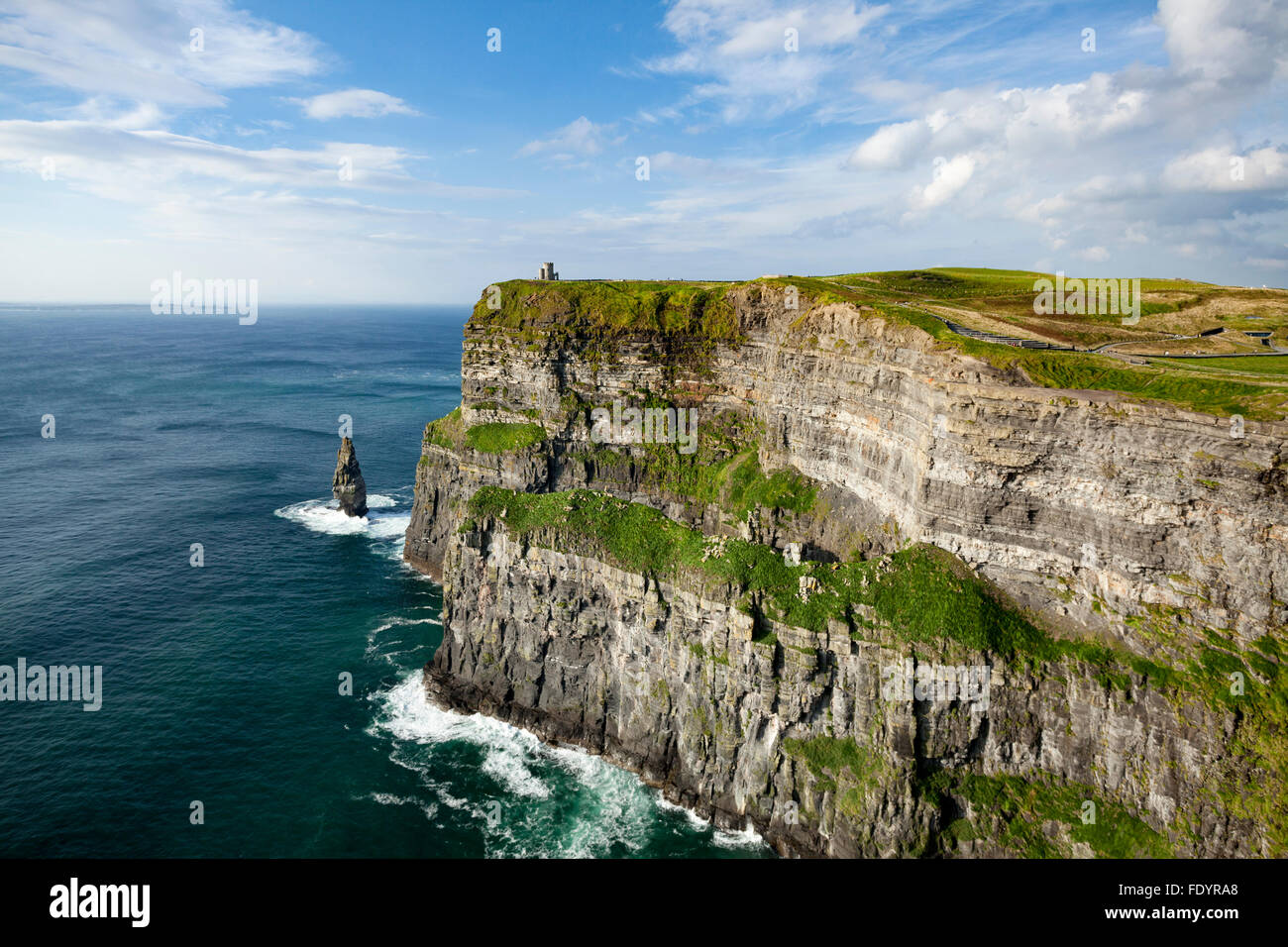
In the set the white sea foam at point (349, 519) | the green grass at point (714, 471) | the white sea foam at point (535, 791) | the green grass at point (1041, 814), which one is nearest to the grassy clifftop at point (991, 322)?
the green grass at point (714, 471)

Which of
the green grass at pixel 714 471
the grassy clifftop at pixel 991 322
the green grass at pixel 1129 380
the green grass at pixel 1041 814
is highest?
the grassy clifftop at pixel 991 322

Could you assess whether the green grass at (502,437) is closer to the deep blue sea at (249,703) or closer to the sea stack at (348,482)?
the deep blue sea at (249,703)

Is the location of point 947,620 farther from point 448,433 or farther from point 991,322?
point 448,433

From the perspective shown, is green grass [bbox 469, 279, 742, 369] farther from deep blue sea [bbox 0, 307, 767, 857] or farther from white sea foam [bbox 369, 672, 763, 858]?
white sea foam [bbox 369, 672, 763, 858]

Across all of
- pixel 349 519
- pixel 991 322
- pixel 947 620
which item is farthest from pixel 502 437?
pixel 947 620

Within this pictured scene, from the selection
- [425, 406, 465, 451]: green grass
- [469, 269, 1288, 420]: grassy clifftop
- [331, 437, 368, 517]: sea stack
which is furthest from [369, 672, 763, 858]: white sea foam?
[331, 437, 368, 517]: sea stack
